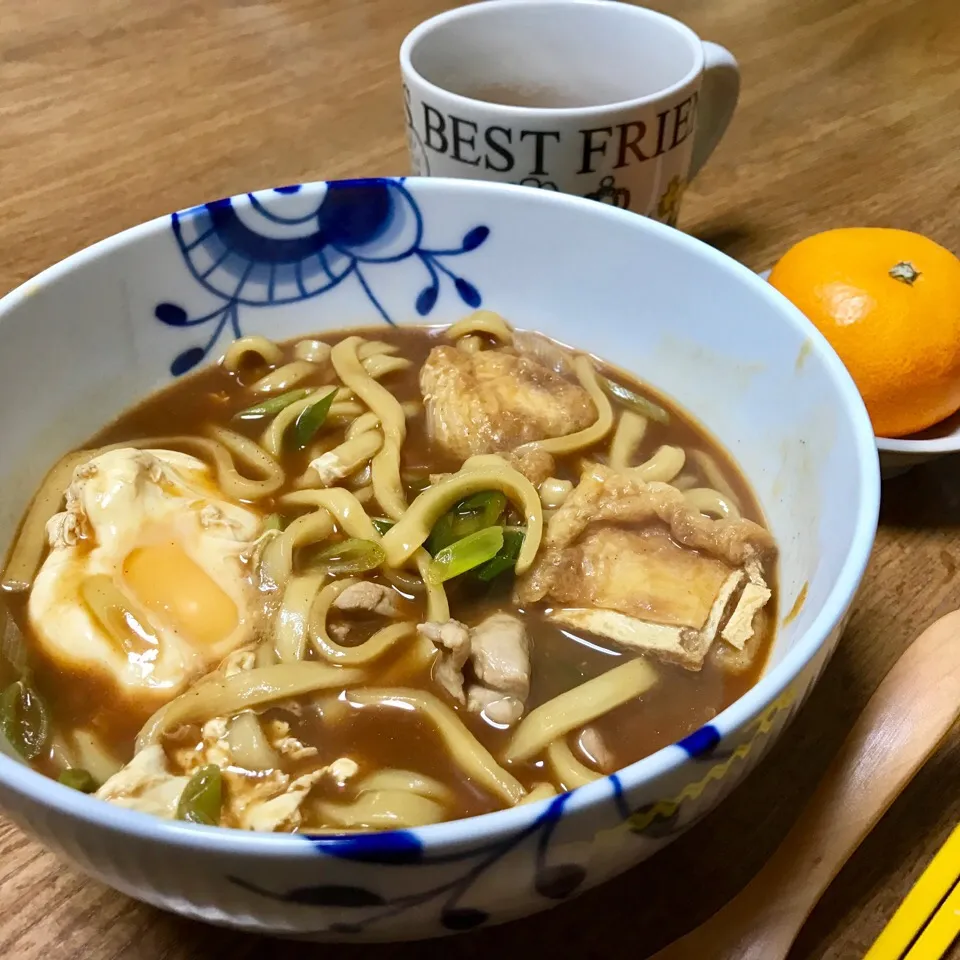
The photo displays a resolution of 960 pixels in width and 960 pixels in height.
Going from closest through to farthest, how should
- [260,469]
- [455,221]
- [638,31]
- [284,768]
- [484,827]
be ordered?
[484,827] → [284,768] → [260,469] → [455,221] → [638,31]

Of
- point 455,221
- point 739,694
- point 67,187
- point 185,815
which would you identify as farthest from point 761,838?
point 67,187

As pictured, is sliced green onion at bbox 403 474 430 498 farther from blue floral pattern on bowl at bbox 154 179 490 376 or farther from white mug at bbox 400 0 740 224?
white mug at bbox 400 0 740 224

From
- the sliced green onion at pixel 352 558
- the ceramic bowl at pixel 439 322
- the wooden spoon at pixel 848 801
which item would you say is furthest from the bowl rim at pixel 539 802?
the sliced green onion at pixel 352 558

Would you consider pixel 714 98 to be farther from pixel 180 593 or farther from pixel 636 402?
pixel 180 593

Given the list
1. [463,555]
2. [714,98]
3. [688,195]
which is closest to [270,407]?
[463,555]

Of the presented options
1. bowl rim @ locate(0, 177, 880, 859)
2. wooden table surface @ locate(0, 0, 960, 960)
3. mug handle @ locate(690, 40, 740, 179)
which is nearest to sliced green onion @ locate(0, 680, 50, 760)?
wooden table surface @ locate(0, 0, 960, 960)

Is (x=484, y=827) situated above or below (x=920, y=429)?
above

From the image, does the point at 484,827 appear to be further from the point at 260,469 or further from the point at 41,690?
the point at 260,469
